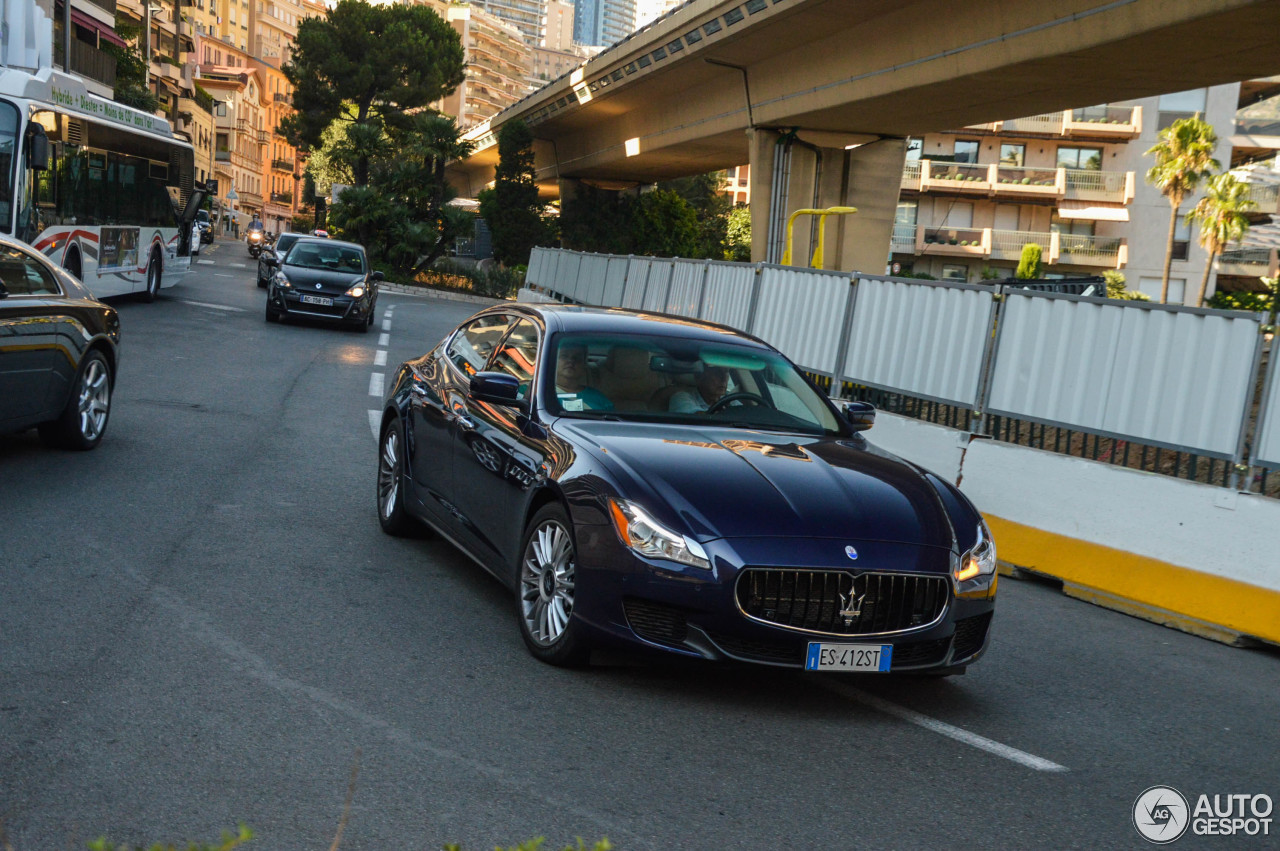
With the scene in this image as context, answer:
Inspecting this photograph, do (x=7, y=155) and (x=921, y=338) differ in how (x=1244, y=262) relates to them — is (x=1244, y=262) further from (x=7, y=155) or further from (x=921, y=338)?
(x=921, y=338)

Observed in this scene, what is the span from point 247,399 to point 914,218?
66519 millimetres

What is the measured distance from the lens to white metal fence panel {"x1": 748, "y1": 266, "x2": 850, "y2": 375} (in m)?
12.7

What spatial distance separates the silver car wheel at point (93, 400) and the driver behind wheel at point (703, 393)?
17.8 feet

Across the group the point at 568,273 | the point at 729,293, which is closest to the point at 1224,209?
the point at 568,273

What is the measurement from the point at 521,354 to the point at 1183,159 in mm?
65585

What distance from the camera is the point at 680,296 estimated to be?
19.1 meters

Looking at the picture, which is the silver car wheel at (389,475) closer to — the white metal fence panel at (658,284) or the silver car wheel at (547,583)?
the silver car wheel at (547,583)

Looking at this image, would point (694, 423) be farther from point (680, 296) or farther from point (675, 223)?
point (675, 223)

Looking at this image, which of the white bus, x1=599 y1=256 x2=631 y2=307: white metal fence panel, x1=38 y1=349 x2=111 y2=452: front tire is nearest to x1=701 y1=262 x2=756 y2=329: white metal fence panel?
x1=599 y1=256 x2=631 y2=307: white metal fence panel

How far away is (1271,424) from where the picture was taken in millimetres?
7629

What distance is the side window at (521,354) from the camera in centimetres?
659

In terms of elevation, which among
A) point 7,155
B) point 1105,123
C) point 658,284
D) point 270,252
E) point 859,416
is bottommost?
point 270,252

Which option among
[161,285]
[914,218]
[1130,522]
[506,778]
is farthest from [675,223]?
[506,778]

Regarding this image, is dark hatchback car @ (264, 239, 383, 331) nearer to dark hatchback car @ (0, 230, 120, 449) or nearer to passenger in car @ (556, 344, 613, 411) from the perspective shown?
dark hatchback car @ (0, 230, 120, 449)
